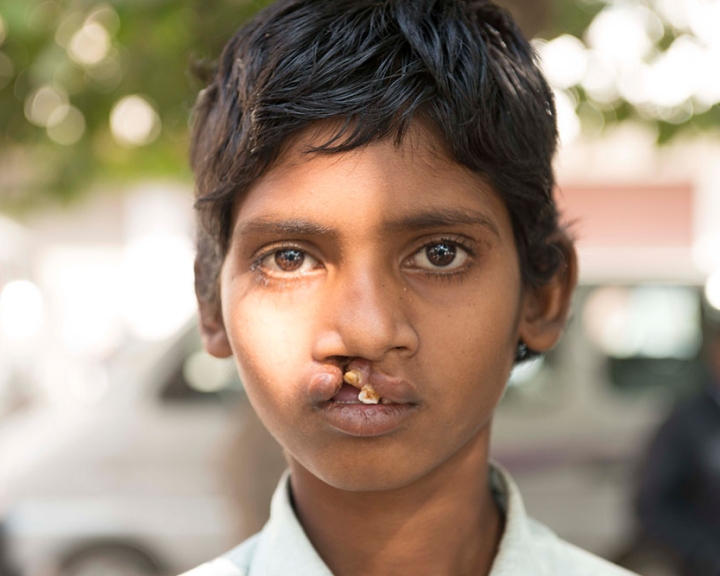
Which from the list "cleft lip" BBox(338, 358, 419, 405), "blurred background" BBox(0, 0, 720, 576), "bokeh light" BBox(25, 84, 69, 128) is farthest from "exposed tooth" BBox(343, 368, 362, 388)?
"bokeh light" BBox(25, 84, 69, 128)

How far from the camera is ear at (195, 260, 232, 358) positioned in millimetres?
1532

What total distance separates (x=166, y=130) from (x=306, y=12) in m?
2.54

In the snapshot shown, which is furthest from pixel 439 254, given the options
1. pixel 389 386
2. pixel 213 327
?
pixel 213 327

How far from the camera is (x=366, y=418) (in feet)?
4.13

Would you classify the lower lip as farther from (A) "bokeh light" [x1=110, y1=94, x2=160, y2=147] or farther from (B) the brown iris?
(A) "bokeh light" [x1=110, y1=94, x2=160, y2=147]

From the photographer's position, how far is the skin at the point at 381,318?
4.16ft

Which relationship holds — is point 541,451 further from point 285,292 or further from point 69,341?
point 69,341

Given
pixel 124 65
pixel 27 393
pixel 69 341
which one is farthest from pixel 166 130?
pixel 69 341

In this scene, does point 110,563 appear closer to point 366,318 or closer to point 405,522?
A: point 405,522

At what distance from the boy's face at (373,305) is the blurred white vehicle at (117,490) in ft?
12.5

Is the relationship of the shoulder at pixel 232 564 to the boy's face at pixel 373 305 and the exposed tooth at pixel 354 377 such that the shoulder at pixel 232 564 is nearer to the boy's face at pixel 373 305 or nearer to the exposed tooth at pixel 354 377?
the boy's face at pixel 373 305

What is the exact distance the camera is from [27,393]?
10617 millimetres

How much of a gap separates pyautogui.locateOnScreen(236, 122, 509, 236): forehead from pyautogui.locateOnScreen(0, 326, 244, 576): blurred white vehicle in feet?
12.7

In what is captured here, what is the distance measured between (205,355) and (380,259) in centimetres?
415
